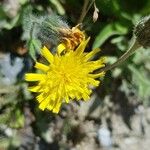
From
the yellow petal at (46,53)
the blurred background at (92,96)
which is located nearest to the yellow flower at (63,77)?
the yellow petal at (46,53)

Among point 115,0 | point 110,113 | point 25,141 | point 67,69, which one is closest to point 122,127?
point 110,113

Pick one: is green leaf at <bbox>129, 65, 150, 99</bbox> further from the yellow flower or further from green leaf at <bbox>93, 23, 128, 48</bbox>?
the yellow flower

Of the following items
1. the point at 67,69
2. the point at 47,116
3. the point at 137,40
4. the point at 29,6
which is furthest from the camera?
the point at 47,116

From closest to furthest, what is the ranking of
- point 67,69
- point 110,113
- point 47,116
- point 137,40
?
point 137,40, point 67,69, point 47,116, point 110,113

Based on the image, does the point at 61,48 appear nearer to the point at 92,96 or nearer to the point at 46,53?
the point at 46,53

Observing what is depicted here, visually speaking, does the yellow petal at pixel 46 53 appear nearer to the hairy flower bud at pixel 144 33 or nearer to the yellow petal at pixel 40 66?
the yellow petal at pixel 40 66

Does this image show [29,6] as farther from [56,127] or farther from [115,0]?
[56,127]

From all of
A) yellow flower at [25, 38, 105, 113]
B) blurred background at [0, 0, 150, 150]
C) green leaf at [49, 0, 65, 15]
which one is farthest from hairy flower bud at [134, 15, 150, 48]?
green leaf at [49, 0, 65, 15]
